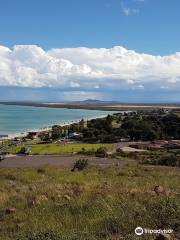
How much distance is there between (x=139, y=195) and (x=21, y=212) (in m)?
2.76

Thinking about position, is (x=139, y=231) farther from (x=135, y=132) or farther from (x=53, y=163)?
(x=135, y=132)

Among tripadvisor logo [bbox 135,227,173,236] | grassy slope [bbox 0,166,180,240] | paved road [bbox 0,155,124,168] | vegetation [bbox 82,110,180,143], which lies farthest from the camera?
vegetation [bbox 82,110,180,143]

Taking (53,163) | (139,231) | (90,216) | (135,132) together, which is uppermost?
(139,231)

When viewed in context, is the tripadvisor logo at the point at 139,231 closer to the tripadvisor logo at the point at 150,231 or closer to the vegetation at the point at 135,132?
the tripadvisor logo at the point at 150,231

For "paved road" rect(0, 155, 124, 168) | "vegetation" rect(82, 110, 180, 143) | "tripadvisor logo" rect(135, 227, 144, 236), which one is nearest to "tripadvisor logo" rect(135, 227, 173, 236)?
"tripadvisor logo" rect(135, 227, 144, 236)

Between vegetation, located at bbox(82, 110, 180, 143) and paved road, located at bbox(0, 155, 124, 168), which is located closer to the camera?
paved road, located at bbox(0, 155, 124, 168)

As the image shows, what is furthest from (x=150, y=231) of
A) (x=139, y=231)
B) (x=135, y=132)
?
(x=135, y=132)

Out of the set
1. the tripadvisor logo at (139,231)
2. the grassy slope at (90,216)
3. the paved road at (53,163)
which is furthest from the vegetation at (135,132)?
the tripadvisor logo at (139,231)

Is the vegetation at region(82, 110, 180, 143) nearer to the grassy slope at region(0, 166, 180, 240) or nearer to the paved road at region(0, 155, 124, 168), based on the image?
the paved road at region(0, 155, 124, 168)

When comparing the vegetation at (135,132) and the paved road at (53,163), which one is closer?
the paved road at (53,163)

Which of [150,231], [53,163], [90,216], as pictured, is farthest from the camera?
[53,163]

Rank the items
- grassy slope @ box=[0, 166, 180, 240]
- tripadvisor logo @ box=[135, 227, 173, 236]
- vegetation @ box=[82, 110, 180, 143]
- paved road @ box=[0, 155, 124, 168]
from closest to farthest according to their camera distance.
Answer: tripadvisor logo @ box=[135, 227, 173, 236]
grassy slope @ box=[0, 166, 180, 240]
paved road @ box=[0, 155, 124, 168]
vegetation @ box=[82, 110, 180, 143]

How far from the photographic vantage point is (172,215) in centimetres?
708

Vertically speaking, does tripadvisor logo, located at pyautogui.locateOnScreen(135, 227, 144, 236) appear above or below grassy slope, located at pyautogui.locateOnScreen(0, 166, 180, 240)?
above
